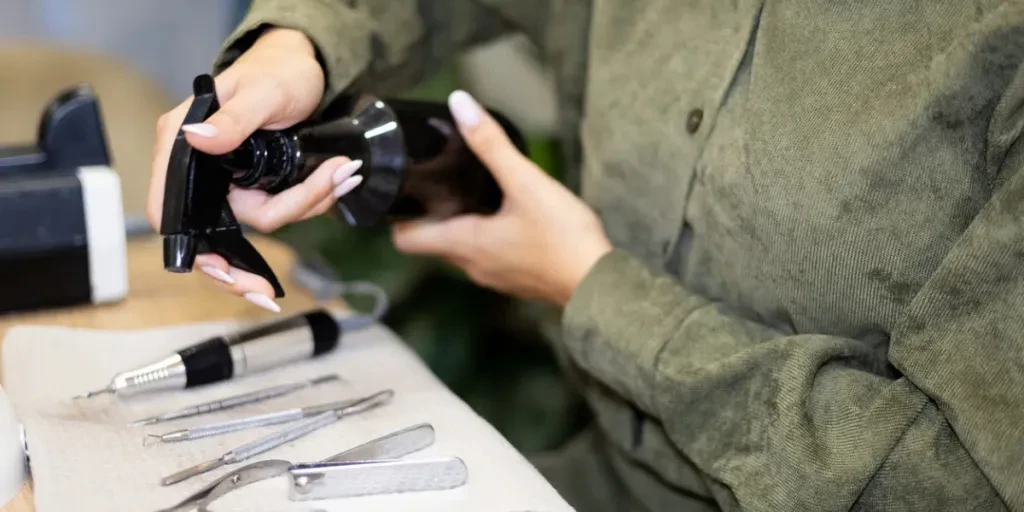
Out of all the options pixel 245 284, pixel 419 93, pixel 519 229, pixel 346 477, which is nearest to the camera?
pixel 346 477

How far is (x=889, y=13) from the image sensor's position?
0.53 metres

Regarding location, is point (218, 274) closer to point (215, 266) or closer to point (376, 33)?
point (215, 266)

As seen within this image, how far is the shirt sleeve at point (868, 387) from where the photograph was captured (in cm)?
46

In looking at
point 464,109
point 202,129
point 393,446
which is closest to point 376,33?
point 464,109

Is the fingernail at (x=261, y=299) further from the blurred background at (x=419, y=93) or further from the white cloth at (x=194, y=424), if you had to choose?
the blurred background at (x=419, y=93)

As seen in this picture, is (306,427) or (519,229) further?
(519,229)

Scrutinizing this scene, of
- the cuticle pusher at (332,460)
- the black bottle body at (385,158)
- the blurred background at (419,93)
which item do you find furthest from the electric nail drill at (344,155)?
the blurred background at (419,93)

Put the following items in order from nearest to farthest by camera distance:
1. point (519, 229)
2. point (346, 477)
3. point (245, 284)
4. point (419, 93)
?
point (346, 477), point (245, 284), point (519, 229), point (419, 93)

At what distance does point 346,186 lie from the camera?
0.58 m

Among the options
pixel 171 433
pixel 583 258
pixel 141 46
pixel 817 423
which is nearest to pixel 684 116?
pixel 583 258

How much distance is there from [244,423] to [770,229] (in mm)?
317

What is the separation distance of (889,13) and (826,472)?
26 cm

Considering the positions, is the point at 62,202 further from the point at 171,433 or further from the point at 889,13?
the point at 889,13

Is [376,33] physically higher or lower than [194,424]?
higher
